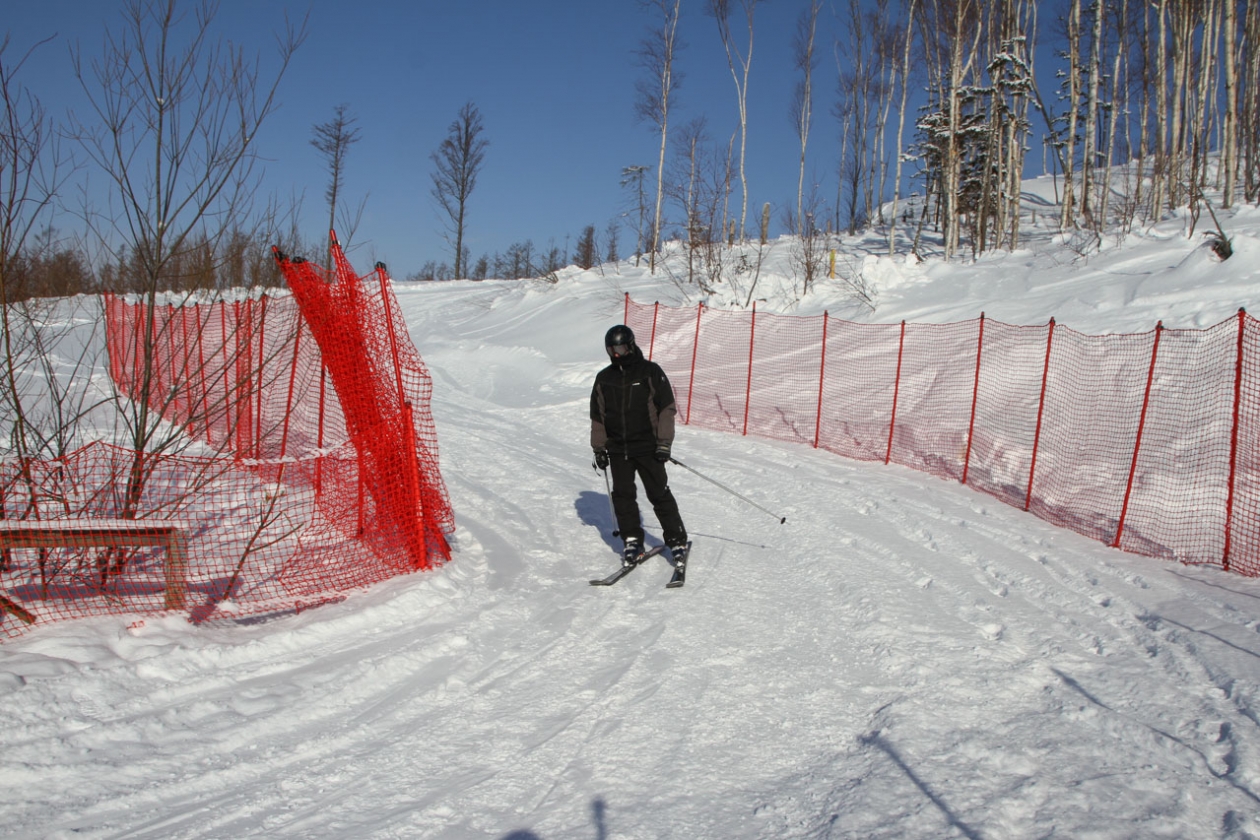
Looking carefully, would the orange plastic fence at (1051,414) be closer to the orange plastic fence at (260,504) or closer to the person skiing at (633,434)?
the person skiing at (633,434)

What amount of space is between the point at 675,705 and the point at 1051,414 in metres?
8.64

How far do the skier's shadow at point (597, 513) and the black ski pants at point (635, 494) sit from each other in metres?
0.74

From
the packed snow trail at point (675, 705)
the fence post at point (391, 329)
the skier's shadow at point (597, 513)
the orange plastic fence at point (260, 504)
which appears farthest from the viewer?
the skier's shadow at point (597, 513)

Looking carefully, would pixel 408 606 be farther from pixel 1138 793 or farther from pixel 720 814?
pixel 1138 793

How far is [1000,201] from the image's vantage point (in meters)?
25.1

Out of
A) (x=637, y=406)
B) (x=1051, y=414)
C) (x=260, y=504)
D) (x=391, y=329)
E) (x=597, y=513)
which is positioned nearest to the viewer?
(x=391, y=329)

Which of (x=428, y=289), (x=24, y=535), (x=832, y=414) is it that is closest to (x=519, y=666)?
(x=24, y=535)

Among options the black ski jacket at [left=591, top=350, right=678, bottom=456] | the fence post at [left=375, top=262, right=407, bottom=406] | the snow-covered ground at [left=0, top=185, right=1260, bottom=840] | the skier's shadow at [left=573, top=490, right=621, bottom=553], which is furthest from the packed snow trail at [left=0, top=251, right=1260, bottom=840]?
the fence post at [left=375, top=262, right=407, bottom=406]

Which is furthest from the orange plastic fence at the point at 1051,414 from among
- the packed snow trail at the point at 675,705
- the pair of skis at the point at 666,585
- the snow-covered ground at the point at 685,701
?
the pair of skis at the point at 666,585

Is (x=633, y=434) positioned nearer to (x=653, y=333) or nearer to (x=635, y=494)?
(x=635, y=494)

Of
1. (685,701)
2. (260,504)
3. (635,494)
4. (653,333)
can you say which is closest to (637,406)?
(635,494)

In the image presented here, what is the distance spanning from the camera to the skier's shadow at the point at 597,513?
7.22 metres

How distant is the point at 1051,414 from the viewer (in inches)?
412

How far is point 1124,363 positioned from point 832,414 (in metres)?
4.08
